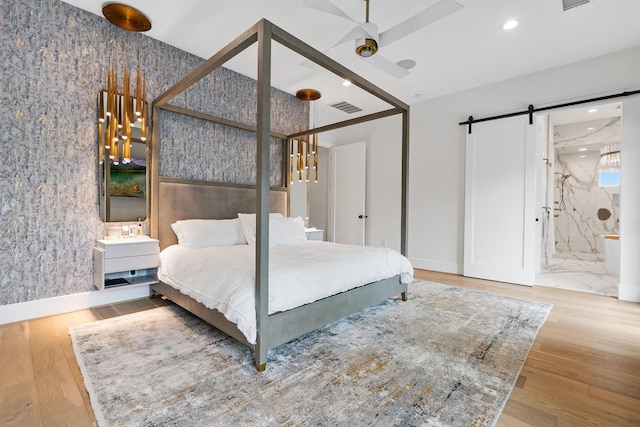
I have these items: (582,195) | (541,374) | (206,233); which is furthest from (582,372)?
(582,195)

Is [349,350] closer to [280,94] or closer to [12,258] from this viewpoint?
[12,258]

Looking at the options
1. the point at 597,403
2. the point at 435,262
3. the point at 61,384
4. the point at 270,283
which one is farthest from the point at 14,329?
the point at 435,262

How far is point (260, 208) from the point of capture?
195 centimetres

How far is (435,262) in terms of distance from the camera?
17.0 ft

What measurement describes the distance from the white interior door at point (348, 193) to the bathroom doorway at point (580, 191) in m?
3.21

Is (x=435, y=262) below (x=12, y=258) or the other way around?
below

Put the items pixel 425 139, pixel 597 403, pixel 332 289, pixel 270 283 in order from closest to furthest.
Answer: pixel 597 403 < pixel 270 283 < pixel 332 289 < pixel 425 139

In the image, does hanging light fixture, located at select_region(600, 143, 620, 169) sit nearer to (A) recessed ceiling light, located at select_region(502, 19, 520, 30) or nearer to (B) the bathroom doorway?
(B) the bathroom doorway

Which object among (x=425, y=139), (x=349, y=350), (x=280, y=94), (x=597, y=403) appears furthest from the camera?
(x=425, y=139)

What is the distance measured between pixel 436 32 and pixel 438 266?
352 centimetres

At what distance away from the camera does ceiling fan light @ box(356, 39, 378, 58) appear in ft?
8.38

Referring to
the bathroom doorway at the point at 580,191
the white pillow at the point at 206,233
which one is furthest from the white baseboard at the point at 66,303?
the bathroom doorway at the point at 580,191

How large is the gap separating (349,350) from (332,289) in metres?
0.47

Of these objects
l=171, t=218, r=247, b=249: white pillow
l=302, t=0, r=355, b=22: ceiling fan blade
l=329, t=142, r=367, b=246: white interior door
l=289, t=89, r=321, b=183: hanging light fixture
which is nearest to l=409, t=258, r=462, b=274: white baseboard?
l=329, t=142, r=367, b=246: white interior door
